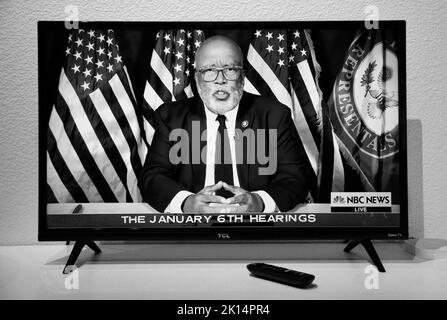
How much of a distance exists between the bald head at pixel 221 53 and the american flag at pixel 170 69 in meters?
0.03

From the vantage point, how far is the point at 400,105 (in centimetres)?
144

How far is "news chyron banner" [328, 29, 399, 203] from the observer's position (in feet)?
4.76

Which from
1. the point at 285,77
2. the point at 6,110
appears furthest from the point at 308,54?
the point at 6,110

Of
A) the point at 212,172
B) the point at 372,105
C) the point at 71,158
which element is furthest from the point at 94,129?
the point at 372,105

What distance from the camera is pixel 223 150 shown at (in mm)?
1460

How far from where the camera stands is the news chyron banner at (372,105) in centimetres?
145

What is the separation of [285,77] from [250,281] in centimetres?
74

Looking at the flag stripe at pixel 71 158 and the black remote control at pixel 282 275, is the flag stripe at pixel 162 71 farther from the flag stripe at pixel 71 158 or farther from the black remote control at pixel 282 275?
the black remote control at pixel 282 275

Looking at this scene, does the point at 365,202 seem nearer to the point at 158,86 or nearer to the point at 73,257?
the point at 158,86

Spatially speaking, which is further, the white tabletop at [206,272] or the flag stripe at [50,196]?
the flag stripe at [50,196]

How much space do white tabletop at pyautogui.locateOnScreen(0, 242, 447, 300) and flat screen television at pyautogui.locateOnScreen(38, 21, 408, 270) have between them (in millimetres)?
119

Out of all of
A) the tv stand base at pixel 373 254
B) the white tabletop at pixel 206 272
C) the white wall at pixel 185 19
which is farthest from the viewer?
the white wall at pixel 185 19

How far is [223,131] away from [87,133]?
1.65 ft

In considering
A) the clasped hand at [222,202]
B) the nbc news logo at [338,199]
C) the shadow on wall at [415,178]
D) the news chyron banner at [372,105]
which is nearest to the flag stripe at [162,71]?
the clasped hand at [222,202]
